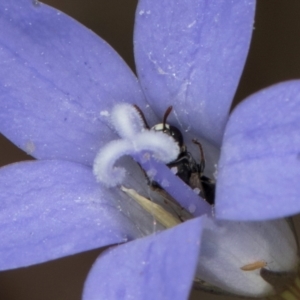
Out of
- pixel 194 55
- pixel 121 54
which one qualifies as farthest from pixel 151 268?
pixel 121 54

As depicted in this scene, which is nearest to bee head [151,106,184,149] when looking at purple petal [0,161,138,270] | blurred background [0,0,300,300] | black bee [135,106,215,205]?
black bee [135,106,215,205]

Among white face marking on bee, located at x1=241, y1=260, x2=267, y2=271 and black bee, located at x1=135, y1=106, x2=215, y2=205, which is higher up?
black bee, located at x1=135, y1=106, x2=215, y2=205

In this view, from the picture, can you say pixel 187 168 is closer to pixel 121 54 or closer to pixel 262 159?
pixel 262 159

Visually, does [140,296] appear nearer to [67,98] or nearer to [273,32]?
[67,98]

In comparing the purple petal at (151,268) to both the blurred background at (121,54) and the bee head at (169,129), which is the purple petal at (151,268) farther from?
the blurred background at (121,54)

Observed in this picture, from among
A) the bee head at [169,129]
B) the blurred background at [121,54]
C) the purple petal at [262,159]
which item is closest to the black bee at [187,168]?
the bee head at [169,129]

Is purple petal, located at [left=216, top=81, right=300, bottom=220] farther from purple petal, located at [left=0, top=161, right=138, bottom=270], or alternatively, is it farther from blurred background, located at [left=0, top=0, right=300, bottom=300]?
blurred background, located at [left=0, top=0, right=300, bottom=300]

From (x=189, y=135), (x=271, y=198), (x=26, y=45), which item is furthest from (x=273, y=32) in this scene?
(x=271, y=198)
